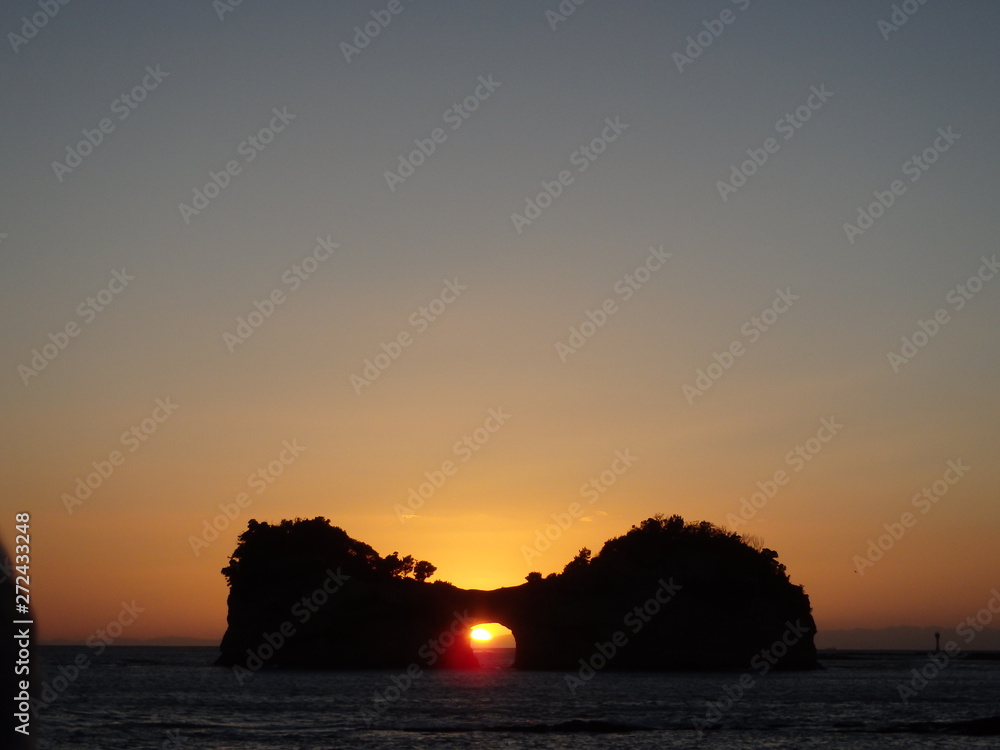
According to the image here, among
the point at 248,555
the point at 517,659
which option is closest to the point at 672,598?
the point at 517,659

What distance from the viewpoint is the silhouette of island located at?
101000 millimetres

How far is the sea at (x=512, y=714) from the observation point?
41.1 meters

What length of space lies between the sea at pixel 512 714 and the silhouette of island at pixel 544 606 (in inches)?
567

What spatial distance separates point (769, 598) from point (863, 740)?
2524 inches

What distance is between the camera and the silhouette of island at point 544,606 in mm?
101000

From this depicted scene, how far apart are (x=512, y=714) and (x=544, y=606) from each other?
48176 millimetres

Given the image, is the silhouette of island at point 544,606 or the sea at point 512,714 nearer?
the sea at point 512,714

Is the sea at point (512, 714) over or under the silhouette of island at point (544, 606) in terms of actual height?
under

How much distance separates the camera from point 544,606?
10106 cm

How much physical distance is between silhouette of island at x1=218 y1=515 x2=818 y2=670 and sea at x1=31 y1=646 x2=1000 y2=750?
14.4 m

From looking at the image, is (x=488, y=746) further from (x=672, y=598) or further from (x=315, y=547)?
(x=315, y=547)

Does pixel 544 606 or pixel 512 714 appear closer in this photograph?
pixel 512 714

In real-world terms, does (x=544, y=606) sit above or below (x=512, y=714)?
above

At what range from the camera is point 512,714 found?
53.3 metres
